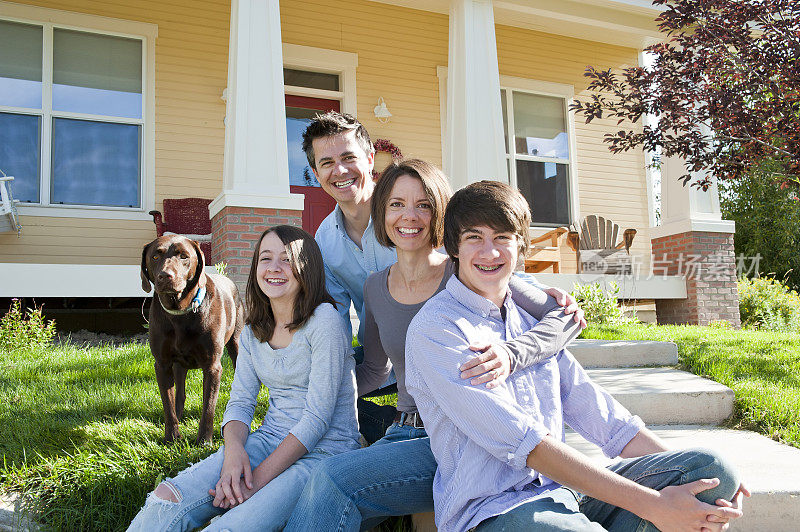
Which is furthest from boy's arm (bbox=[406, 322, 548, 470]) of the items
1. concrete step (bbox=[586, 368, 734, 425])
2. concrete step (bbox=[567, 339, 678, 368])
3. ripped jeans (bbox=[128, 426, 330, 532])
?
concrete step (bbox=[567, 339, 678, 368])

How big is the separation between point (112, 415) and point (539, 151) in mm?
7456

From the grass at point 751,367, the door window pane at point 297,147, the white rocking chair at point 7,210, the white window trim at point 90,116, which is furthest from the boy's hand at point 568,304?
the door window pane at point 297,147

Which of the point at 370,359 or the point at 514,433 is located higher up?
the point at 370,359

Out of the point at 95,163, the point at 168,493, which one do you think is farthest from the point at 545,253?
the point at 168,493

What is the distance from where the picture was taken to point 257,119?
561cm

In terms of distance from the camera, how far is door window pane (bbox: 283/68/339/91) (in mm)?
8064

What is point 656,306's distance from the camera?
8.19 m

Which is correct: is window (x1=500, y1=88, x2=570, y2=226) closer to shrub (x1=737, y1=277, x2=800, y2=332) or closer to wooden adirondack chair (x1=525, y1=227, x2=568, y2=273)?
wooden adirondack chair (x1=525, y1=227, x2=568, y2=273)

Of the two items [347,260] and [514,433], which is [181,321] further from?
[514,433]

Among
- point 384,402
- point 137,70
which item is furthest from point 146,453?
point 137,70

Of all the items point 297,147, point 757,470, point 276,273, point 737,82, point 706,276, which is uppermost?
point 297,147

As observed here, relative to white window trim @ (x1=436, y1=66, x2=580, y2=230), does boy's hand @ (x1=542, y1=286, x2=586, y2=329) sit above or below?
below

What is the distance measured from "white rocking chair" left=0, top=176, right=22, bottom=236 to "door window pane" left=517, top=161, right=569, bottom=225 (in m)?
6.29

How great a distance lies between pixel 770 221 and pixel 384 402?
14.1 meters
